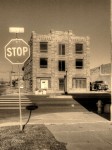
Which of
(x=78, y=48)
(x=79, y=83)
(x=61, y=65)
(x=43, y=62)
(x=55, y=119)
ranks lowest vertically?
(x=55, y=119)

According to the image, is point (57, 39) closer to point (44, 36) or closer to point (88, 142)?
point (44, 36)

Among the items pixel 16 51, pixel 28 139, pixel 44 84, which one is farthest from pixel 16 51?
pixel 44 84

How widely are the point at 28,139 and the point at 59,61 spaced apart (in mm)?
40445

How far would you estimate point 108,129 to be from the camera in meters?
9.37

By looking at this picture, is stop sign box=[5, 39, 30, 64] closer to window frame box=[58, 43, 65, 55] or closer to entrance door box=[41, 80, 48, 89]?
entrance door box=[41, 80, 48, 89]

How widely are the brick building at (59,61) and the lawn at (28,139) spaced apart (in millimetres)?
36889

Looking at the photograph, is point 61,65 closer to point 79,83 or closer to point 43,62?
point 43,62

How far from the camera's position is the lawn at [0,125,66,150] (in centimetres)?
672

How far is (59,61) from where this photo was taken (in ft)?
157

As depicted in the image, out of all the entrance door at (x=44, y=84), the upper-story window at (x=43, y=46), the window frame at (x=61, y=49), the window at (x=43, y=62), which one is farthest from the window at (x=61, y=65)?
the entrance door at (x=44, y=84)

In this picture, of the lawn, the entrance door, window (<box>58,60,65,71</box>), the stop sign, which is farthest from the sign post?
window (<box>58,60,65,71</box>)

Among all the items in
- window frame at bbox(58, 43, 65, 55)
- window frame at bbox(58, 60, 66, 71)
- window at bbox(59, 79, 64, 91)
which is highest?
window frame at bbox(58, 43, 65, 55)

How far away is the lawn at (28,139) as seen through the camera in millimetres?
6723

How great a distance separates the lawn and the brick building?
36889 millimetres
